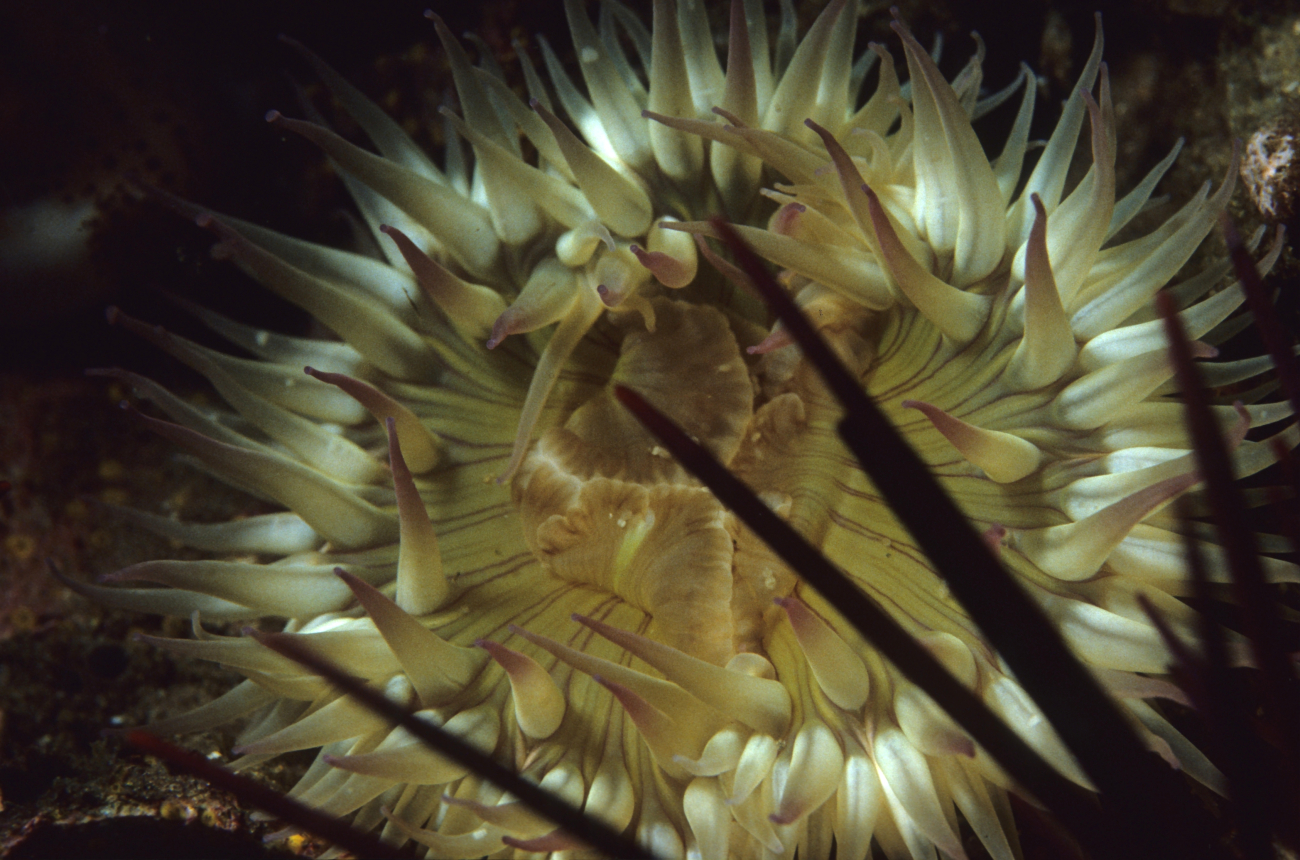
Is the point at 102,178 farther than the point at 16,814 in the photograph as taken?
Yes

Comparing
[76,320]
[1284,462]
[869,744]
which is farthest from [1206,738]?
[76,320]

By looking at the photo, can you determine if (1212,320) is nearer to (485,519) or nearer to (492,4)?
(485,519)

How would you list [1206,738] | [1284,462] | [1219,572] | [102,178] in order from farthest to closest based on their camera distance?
[102,178]
[1206,738]
[1219,572]
[1284,462]

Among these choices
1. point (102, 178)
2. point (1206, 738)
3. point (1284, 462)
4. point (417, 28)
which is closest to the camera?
point (1284, 462)

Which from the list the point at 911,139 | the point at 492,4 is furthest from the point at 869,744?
the point at 492,4

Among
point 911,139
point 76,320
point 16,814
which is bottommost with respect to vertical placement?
point 16,814

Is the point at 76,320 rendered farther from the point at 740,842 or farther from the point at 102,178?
the point at 740,842

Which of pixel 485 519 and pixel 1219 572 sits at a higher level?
pixel 1219 572
